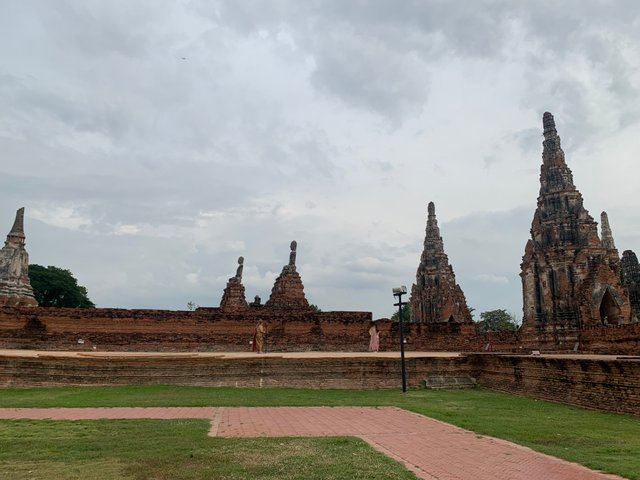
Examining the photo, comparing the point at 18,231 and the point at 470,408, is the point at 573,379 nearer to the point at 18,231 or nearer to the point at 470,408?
the point at 470,408

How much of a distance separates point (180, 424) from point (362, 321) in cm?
1737

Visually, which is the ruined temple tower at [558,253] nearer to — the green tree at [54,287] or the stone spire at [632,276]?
the stone spire at [632,276]

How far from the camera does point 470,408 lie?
1057 centimetres

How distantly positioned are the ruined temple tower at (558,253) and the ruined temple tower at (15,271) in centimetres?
2729

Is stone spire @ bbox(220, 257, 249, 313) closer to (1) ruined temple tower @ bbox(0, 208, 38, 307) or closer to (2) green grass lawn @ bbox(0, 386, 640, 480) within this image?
(1) ruined temple tower @ bbox(0, 208, 38, 307)

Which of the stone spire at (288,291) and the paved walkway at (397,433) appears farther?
the stone spire at (288,291)

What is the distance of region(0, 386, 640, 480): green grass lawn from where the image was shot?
649 cm

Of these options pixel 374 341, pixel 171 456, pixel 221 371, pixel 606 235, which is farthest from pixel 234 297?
pixel 606 235

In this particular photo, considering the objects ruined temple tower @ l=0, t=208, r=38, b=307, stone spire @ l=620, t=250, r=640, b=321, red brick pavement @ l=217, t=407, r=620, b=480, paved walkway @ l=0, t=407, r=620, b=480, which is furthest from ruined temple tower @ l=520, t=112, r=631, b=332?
ruined temple tower @ l=0, t=208, r=38, b=307

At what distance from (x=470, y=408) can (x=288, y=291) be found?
18.0 meters

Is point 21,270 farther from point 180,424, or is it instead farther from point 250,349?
point 180,424

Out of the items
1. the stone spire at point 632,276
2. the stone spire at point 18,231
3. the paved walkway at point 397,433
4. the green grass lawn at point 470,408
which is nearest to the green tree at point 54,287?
the stone spire at point 18,231

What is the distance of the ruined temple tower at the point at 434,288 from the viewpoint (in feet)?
123

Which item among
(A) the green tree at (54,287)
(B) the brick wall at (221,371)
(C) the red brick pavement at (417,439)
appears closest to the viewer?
(C) the red brick pavement at (417,439)
